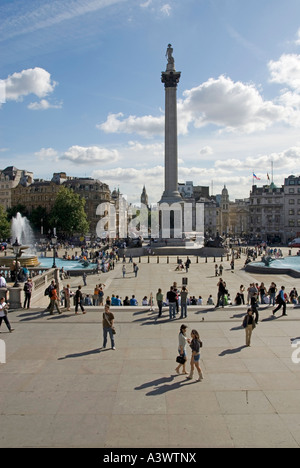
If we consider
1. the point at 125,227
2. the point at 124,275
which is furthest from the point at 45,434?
the point at 125,227

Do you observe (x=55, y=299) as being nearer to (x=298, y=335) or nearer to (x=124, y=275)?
(x=298, y=335)

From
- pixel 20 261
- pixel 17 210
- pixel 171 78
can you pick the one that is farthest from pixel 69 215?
pixel 20 261

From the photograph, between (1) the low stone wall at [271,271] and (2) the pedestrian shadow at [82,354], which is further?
(1) the low stone wall at [271,271]

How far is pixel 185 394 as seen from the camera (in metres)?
9.09

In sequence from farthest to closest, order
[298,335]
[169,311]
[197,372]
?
[169,311] → [298,335] → [197,372]

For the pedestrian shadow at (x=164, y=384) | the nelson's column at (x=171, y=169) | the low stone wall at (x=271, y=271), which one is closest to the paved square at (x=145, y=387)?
the pedestrian shadow at (x=164, y=384)

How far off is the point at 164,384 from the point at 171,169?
63.7 meters

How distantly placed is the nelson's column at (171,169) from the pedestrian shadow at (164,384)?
60.6 meters

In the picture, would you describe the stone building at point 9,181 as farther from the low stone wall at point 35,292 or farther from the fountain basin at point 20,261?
the low stone wall at point 35,292

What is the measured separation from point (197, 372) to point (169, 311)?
5.62m

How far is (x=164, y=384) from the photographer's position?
9594 millimetres

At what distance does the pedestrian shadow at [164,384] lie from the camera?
920cm

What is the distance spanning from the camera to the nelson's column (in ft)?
232

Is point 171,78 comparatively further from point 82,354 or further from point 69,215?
point 82,354
